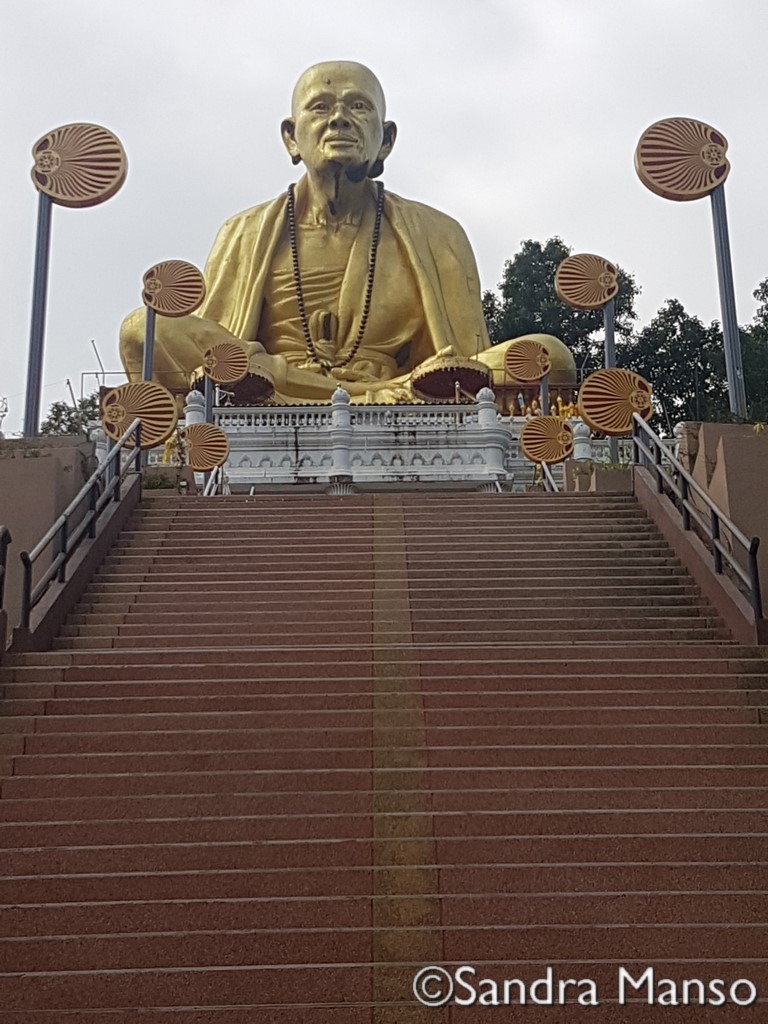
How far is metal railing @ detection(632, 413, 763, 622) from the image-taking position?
6512mm

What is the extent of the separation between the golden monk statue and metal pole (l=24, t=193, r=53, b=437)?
20.6 feet

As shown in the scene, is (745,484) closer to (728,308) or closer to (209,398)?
(728,308)

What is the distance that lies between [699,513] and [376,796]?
4.14m

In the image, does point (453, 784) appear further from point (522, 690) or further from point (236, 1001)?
point (236, 1001)

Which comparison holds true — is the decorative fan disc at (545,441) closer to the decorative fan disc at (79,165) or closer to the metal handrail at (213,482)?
the metal handrail at (213,482)

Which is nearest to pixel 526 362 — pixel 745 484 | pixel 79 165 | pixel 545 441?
pixel 545 441

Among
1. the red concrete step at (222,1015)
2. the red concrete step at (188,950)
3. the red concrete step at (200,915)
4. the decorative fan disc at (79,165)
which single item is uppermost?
the decorative fan disc at (79,165)

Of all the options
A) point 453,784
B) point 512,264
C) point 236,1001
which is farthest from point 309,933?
point 512,264

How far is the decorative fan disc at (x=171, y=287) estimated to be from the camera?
1374 centimetres

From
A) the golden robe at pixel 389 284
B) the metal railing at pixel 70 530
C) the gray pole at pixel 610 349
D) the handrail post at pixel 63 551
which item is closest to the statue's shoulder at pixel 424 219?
the golden robe at pixel 389 284

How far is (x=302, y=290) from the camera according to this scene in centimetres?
1859

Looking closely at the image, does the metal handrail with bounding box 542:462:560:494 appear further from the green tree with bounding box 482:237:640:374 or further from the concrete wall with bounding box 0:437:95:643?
the green tree with bounding box 482:237:640:374

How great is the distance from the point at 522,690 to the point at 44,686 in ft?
8.06

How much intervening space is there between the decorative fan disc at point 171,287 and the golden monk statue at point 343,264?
11.8ft
